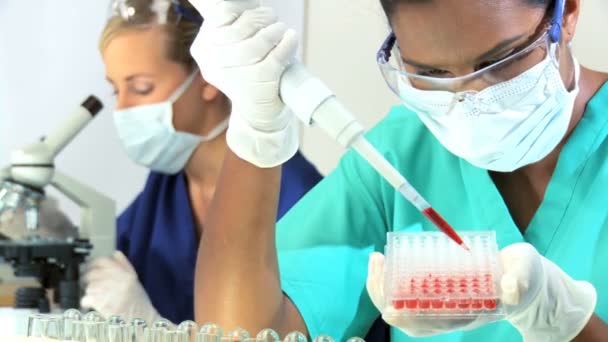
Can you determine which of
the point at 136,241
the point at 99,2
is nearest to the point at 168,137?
the point at 136,241

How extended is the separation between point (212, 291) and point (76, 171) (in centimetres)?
136

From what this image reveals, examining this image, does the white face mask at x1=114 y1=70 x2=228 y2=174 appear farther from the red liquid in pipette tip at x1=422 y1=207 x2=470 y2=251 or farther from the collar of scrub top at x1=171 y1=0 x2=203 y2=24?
the red liquid in pipette tip at x1=422 y1=207 x2=470 y2=251

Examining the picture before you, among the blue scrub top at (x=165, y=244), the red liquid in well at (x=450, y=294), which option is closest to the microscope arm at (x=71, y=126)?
the blue scrub top at (x=165, y=244)

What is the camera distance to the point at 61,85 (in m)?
2.44

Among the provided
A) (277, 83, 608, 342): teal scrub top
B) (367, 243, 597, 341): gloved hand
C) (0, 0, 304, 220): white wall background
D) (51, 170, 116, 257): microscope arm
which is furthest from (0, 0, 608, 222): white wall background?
(367, 243, 597, 341): gloved hand

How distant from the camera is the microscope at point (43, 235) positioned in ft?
6.25

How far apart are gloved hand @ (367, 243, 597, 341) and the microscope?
1.13 meters

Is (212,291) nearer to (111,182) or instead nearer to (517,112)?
(517,112)

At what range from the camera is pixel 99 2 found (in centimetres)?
239

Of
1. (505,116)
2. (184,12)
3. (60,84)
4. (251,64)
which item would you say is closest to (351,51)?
(184,12)

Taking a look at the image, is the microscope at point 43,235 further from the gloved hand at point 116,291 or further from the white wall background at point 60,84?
the white wall background at point 60,84

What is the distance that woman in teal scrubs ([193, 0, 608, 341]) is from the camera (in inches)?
43.4

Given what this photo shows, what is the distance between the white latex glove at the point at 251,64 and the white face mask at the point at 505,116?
196 mm

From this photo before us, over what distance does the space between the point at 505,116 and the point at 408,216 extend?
8.0 inches
